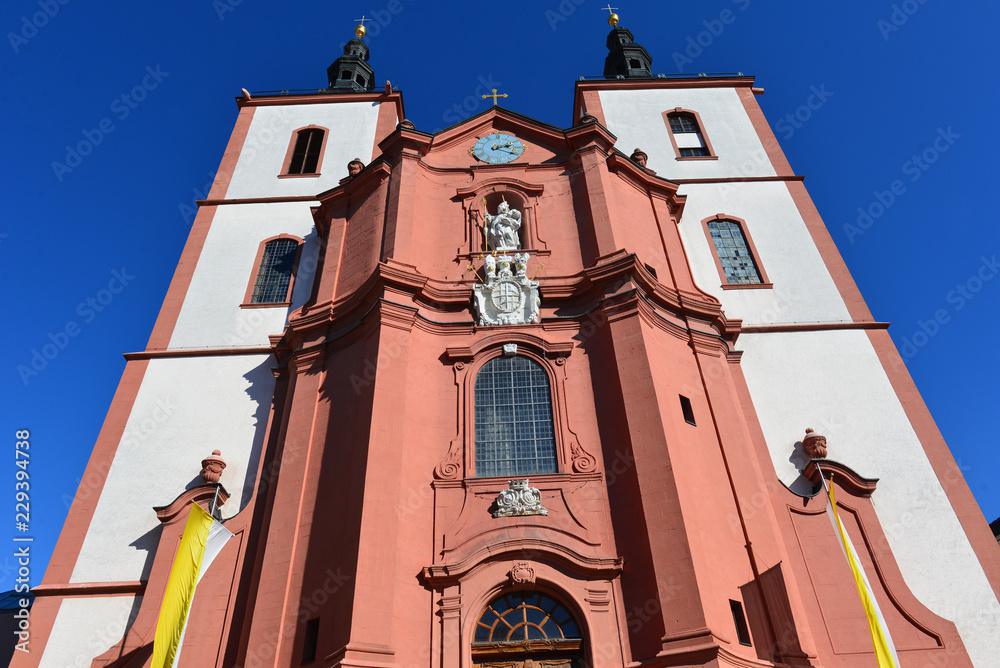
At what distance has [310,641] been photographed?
13.1 meters

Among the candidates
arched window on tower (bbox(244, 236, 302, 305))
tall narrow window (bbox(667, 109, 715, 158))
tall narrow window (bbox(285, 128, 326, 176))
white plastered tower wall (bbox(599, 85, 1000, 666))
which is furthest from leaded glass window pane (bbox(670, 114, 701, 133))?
arched window on tower (bbox(244, 236, 302, 305))

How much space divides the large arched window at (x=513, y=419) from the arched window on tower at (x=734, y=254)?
757 centimetres

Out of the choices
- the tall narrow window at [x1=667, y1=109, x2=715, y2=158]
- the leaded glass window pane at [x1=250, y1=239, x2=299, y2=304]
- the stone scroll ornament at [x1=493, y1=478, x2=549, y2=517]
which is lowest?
the stone scroll ornament at [x1=493, y1=478, x2=549, y2=517]

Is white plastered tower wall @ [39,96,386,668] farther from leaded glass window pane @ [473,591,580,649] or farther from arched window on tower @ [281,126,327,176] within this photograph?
leaded glass window pane @ [473,591,580,649]

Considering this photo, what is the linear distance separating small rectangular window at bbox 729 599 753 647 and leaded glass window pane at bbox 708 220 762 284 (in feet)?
33.6

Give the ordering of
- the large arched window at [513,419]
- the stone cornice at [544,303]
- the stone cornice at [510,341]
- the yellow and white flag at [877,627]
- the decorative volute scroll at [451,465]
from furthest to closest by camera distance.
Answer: the stone cornice at [544,303]
the stone cornice at [510,341]
the large arched window at [513,419]
the decorative volute scroll at [451,465]
the yellow and white flag at [877,627]

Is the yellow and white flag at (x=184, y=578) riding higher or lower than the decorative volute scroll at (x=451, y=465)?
lower

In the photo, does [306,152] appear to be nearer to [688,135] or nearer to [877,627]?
[688,135]

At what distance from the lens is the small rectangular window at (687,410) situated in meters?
15.9

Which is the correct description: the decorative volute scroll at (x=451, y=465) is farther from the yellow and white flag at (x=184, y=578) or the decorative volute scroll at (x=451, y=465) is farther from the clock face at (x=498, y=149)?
the clock face at (x=498, y=149)

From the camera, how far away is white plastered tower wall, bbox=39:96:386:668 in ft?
52.0

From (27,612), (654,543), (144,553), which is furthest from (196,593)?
(654,543)

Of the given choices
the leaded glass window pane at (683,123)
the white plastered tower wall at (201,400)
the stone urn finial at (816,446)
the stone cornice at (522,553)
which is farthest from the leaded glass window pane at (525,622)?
the leaded glass window pane at (683,123)

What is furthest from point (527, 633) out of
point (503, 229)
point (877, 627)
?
point (503, 229)
